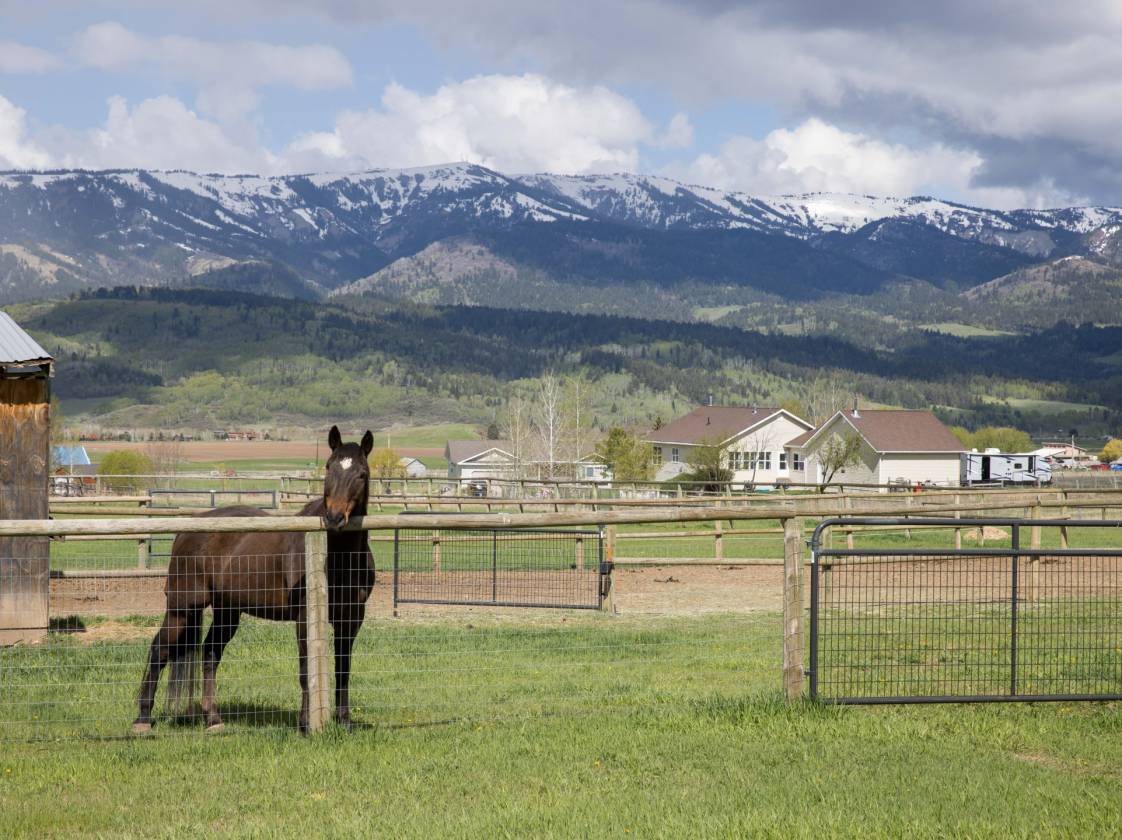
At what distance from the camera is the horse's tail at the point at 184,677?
848 centimetres

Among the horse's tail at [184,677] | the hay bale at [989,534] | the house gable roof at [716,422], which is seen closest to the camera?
the horse's tail at [184,677]

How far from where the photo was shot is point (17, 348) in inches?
515

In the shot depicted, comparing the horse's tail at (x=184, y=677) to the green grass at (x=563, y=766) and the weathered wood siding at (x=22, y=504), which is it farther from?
the weathered wood siding at (x=22, y=504)

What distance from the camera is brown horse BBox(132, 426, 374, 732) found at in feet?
26.8

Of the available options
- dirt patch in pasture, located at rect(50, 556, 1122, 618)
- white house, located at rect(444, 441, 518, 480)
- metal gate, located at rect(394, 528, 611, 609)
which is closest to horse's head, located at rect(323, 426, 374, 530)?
metal gate, located at rect(394, 528, 611, 609)

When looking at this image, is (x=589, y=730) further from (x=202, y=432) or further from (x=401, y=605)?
(x=202, y=432)

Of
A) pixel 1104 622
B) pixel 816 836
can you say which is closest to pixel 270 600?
pixel 816 836

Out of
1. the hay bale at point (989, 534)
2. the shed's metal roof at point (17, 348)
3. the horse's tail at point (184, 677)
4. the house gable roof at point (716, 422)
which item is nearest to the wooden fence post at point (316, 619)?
the horse's tail at point (184, 677)

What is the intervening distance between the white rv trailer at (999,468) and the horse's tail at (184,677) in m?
86.8

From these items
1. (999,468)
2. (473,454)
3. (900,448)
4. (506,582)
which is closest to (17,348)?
(506,582)

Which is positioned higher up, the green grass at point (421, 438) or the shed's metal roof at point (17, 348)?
the green grass at point (421, 438)

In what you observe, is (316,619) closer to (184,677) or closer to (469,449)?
(184,677)

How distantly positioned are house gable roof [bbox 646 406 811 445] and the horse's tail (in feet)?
293

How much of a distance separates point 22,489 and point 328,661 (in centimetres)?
623
